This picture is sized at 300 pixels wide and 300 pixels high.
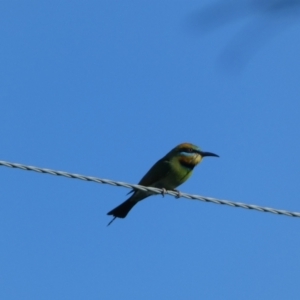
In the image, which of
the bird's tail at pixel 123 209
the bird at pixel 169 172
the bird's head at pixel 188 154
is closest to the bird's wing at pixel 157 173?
the bird at pixel 169 172

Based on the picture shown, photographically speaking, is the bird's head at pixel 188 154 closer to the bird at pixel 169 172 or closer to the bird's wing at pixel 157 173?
the bird at pixel 169 172

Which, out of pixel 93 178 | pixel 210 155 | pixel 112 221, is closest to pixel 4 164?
pixel 93 178

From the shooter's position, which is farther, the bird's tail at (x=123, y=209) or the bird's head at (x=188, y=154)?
the bird's head at (x=188, y=154)

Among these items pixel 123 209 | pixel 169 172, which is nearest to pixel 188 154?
pixel 169 172

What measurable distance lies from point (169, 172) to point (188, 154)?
315 mm

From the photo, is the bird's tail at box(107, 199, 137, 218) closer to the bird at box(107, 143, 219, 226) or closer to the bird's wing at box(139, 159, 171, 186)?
the bird at box(107, 143, 219, 226)

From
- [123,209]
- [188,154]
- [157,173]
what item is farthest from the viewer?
[188,154]

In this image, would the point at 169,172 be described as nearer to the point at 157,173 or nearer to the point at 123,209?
the point at 157,173

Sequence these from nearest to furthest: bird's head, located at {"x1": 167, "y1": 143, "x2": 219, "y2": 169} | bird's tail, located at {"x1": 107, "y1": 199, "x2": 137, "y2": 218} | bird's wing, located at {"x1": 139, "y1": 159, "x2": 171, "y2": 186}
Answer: bird's tail, located at {"x1": 107, "y1": 199, "x2": 137, "y2": 218} < bird's wing, located at {"x1": 139, "y1": 159, "x2": 171, "y2": 186} < bird's head, located at {"x1": 167, "y1": 143, "x2": 219, "y2": 169}

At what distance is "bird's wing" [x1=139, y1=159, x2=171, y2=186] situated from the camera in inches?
279

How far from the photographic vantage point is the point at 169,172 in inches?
278

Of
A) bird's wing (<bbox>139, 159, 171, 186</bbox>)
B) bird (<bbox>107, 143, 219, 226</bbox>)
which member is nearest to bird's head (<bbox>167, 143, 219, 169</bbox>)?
bird (<bbox>107, 143, 219, 226</bbox>)

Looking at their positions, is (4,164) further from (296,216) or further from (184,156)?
(184,156)

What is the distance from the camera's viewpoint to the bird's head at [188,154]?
722cm
